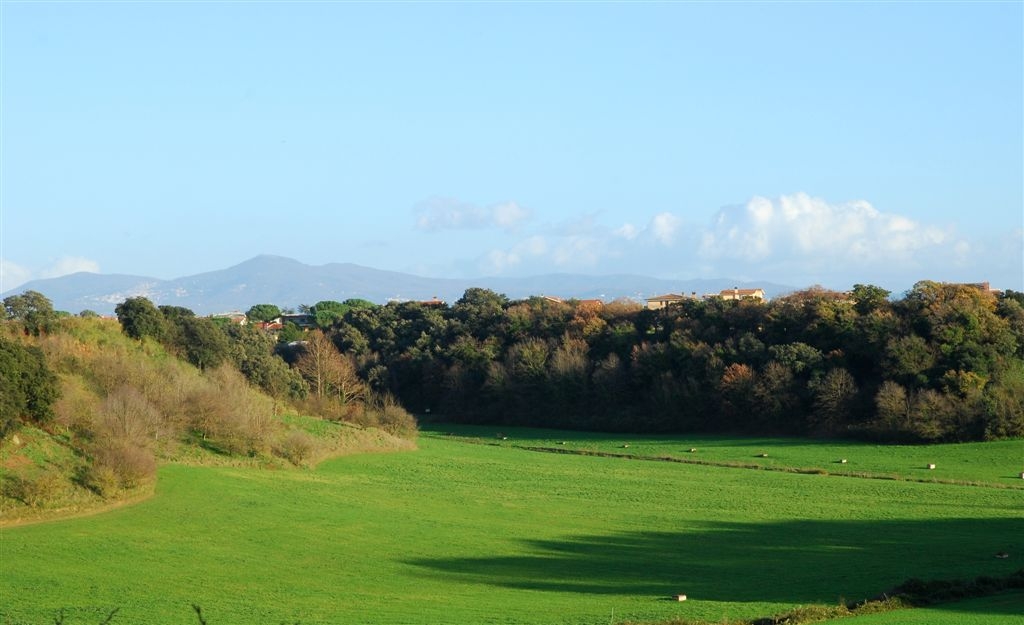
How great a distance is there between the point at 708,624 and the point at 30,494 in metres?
26.6

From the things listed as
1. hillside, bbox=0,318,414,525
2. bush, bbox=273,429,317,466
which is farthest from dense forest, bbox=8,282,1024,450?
bush, bbox=273,429,317,466

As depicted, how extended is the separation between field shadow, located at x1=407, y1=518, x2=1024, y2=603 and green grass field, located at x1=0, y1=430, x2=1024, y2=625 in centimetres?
10

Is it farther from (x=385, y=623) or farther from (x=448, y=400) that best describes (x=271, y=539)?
(x=448, y=400)

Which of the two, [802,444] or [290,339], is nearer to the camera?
[802,444]

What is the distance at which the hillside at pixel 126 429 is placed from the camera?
144 feet

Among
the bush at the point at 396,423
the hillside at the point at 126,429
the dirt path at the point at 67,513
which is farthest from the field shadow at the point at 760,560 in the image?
the bush at the point at 396,423

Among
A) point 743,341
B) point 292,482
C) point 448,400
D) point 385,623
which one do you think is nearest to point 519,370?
point 448,400

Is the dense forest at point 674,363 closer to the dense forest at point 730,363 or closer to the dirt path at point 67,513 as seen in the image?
the dense forest at point 730,363

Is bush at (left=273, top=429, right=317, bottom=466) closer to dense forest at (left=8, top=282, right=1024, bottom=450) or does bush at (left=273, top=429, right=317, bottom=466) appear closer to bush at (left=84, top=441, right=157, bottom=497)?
bush at (left=84, top=441, right=157, bottom=497)

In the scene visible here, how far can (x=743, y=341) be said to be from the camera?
261 ft

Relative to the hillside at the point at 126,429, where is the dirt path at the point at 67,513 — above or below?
below

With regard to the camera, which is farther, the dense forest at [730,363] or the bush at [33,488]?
the dense forest at [730,363]

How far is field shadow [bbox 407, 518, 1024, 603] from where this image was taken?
3180 centimetres

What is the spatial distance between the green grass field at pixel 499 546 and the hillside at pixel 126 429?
1772 mm
